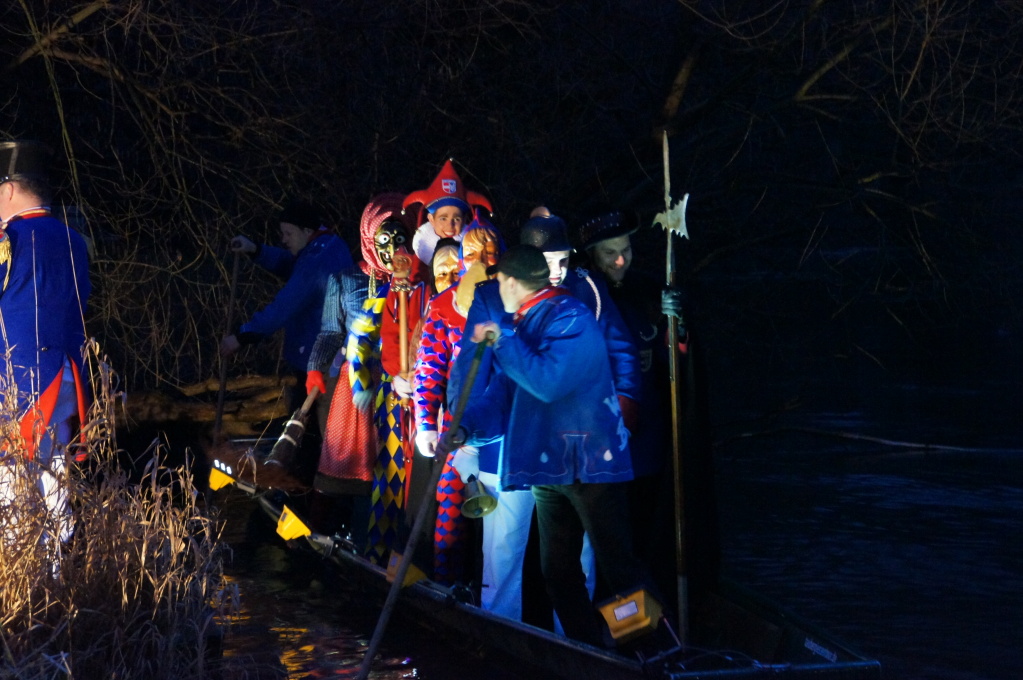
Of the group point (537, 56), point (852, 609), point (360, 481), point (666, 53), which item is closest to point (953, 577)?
point (852, 609)

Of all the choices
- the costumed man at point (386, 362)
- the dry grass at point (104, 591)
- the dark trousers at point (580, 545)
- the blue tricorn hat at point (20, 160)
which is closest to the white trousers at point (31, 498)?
the dry grass at point (104, 591)

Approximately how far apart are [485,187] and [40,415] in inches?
Result: 225

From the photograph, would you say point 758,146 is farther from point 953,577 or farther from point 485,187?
point 953,577

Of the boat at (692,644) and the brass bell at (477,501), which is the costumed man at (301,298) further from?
the brass bell at (477,501)

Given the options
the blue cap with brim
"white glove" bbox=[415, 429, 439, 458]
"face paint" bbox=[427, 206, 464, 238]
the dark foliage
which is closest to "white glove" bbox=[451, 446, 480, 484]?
"white glove" bbox=[415, 429, 439, 458]

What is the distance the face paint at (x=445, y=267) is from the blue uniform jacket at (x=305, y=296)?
1.49 m

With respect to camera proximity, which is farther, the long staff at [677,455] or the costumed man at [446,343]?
the costumed man at [446,343]

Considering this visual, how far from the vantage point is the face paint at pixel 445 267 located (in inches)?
253

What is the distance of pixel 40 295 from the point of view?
579 centimetres

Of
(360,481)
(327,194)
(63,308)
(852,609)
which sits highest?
(327,194)

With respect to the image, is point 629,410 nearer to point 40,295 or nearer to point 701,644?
point 701,644

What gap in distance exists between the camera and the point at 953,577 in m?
7.50

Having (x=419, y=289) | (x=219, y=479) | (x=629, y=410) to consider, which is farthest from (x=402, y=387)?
(x=219, y=479)

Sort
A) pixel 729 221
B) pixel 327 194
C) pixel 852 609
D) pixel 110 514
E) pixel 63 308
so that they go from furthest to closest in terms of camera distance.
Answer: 1. pixel 729 221
2. pixel 327 194
3. pixel 852 609
4. pixel 63 308
5. pixel 110 514
